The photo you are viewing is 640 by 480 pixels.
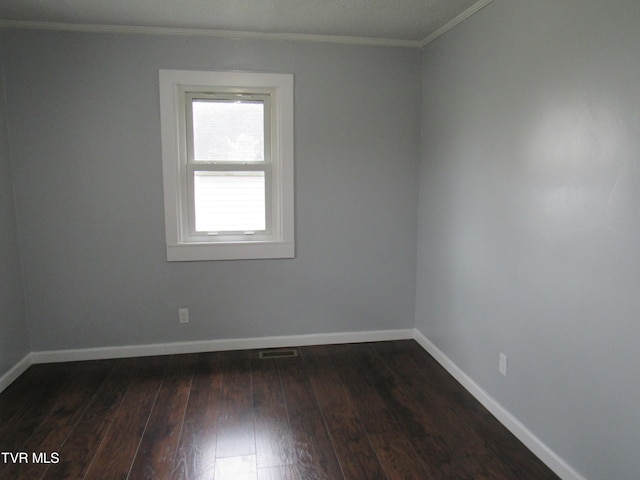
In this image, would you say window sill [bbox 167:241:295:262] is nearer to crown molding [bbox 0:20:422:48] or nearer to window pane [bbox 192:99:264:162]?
window pane [bbox 192:99:264:162]

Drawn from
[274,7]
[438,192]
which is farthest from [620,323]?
[274,7]

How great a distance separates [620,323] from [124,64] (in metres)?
3.24

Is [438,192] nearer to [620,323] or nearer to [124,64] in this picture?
[620,323]

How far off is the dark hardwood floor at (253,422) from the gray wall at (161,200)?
381mm

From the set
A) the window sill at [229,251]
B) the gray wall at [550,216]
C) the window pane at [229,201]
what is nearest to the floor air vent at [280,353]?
the window sill at [229,251]

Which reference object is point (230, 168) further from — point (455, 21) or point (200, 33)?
point (455, 21)

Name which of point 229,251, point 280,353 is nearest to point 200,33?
point 229,251

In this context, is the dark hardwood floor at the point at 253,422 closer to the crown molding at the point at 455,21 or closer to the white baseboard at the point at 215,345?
the white baseboard at the point at 215,345

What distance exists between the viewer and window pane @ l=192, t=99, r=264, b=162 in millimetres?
3189

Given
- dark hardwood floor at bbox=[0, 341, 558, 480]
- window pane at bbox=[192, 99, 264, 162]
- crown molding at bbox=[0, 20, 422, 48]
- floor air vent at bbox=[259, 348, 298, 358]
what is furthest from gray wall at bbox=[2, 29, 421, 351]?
dark hardwood floor at bbox=[0, 341, 558, 480]

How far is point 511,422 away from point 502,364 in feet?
1.00

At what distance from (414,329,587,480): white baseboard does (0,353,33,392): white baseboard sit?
116 inches

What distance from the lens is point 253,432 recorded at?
7.50 ft

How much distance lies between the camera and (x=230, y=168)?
323 cm
